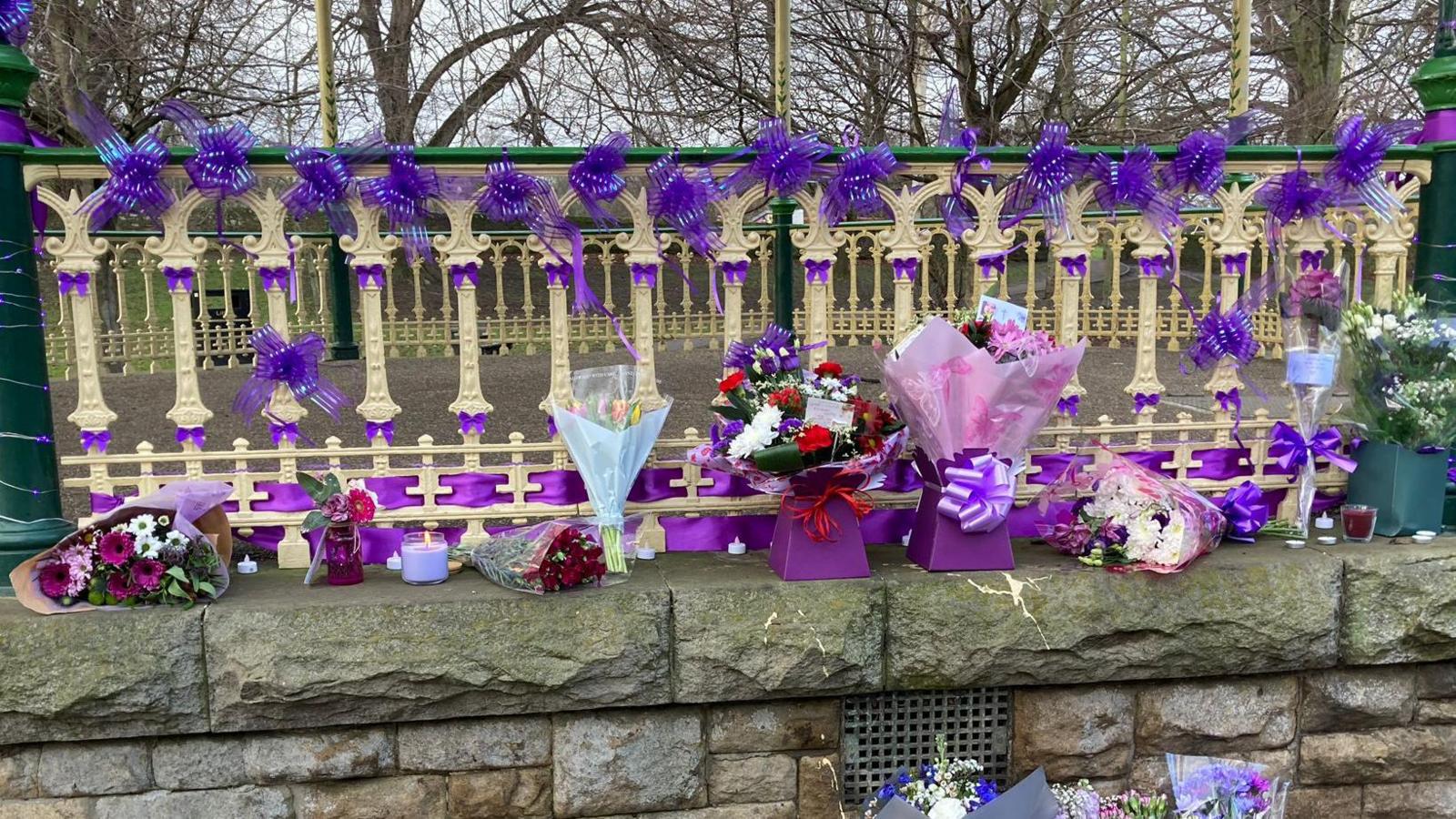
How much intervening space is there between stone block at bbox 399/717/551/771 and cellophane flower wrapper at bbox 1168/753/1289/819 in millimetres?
1771

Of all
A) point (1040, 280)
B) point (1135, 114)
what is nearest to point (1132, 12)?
point (1135, 114)

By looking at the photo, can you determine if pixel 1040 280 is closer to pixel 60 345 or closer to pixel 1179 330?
pixel 1179 330

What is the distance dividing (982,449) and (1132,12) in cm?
724

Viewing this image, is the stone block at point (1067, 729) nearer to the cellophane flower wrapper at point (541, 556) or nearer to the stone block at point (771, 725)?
the stone block at point (771, 725)

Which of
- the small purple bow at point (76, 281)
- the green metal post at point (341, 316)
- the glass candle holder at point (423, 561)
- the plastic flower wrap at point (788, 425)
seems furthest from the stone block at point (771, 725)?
the green metal post at point (341, 316)

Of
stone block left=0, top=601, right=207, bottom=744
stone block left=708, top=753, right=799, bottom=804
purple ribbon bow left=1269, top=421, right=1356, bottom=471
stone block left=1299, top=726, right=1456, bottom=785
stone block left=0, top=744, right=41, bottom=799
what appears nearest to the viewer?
stone block left=0, top=601, right=207, bottom=744

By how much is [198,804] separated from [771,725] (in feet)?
5.16

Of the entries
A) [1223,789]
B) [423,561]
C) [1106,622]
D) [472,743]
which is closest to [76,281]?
[423,561]

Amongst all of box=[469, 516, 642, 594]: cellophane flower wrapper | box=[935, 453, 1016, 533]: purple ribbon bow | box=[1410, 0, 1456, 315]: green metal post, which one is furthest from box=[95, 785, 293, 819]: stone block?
box=[1410, 0, 1456, 315]: green metal post

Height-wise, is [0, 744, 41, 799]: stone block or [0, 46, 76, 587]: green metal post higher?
[0, 46, 76, 587]: green metal post

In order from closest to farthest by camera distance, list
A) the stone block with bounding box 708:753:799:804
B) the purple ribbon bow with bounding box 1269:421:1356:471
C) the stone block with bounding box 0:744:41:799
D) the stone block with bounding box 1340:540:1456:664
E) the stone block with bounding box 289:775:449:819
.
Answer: the stone block with bounding box 0:744:41:799 → the stone block with bounding box 289:775:449:819 → the stone block with bounding box 708:753:799:804 → the stone block with bounding box 1340:540:1456:664 → the purple ribbon bow with bounding box 1269:421:1356:471

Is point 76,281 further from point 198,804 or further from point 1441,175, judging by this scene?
point 1441,175

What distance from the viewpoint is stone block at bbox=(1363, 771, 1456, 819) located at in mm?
3324

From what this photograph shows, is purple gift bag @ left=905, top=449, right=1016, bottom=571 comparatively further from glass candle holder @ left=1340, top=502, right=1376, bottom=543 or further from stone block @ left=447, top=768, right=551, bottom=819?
stone block @ left=447, top=768, right=551, bottom=819
